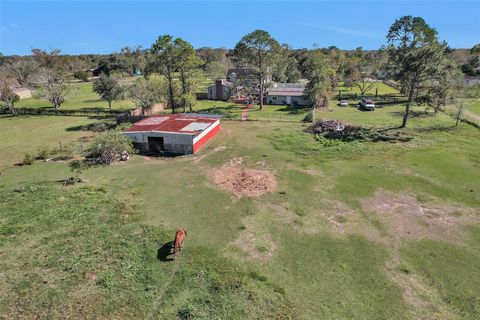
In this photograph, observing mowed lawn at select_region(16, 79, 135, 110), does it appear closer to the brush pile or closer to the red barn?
the red barn

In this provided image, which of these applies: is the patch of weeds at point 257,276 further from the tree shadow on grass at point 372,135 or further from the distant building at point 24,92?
the distant building at point 24,92

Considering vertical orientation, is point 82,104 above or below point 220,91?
below

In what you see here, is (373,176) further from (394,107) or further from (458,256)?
(394,107)

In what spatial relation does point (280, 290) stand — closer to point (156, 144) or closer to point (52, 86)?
point (156, 144)

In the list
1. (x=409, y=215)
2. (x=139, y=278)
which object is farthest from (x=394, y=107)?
(x=139, y=278)

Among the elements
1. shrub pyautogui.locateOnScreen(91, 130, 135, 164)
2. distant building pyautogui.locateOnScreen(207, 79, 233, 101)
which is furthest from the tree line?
shrub pyautogui.locateOnScreen(91, 130, 135, 164)

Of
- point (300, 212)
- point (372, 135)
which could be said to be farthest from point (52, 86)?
point (372, 135)
